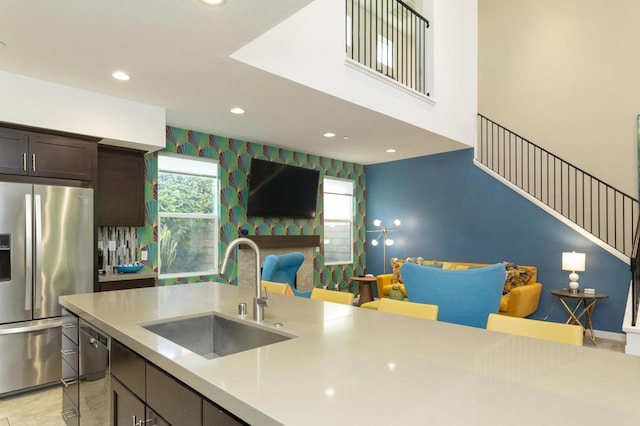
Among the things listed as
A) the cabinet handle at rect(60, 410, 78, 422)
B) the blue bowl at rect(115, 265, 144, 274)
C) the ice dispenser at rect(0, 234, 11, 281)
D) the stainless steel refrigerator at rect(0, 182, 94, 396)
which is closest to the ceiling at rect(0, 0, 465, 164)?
the stainless steel refrigerator at rect(0, 182, 94, 396)

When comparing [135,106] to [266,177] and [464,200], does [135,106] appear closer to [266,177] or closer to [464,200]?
[266,177]

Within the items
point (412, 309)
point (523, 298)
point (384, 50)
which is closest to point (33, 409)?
point (412, 309)

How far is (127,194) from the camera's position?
4.59m

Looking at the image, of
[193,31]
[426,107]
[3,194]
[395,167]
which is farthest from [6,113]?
[395,167]

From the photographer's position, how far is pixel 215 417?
1095mm

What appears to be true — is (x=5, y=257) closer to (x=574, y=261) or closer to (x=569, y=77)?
(x=574, y=261)

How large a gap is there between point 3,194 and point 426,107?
484cm

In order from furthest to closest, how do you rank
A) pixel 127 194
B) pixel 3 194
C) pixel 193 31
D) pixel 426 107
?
pixel 426 107, pixel 127 194, pixel 3 194, pixel 193 31

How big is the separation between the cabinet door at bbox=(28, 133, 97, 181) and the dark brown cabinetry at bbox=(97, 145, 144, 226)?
0.46m

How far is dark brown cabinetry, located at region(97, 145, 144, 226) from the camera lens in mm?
4383

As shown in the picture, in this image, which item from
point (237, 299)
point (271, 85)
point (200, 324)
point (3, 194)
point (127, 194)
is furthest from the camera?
point (127, 194)

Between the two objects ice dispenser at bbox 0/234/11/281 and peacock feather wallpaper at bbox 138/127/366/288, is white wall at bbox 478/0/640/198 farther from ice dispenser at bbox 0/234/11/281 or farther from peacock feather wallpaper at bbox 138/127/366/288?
ice dispenser at bbox 0/234/11/281

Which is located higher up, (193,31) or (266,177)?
(193,31)

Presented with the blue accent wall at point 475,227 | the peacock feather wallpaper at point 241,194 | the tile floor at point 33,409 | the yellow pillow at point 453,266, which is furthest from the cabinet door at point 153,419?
the blue accent wall at point 475,227
